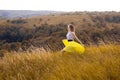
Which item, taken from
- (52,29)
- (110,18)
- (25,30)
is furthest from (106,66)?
(110,18)

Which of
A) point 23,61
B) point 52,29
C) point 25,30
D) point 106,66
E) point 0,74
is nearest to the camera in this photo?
point 106,66

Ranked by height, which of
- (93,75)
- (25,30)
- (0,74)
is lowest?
(25,30)

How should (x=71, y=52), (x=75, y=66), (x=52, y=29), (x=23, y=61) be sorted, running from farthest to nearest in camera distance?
1. (x=52, y=29)
2. (x=71, y=52)
3. (x=23, y=61)
4. (x=75, y=66)

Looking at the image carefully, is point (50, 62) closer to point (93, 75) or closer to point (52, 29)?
point (93, 75)

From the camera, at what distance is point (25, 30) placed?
5728 centimetres

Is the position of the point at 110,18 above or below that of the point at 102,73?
below

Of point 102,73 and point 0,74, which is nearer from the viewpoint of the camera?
point 102,73

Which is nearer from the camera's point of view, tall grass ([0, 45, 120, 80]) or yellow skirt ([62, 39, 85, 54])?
tall grass ([0, 45, 120, 80])

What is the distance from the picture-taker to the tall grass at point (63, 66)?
4898mm

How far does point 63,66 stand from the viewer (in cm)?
578

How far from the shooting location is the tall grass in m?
4.90

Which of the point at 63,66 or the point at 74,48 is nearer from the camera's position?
the point at 63,66

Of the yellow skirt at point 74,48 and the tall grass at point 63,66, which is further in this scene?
the yellow skirt at point 74,48

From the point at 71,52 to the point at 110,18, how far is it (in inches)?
2514
